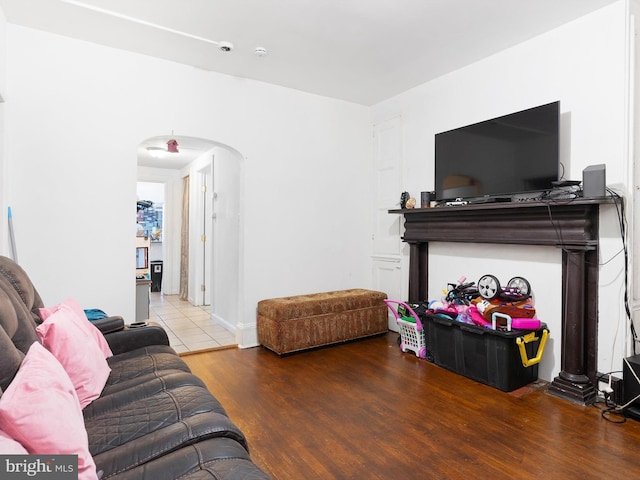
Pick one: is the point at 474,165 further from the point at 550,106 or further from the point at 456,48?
the point at 456,48

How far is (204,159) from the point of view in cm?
593

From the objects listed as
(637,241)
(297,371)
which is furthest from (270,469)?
(637,241)

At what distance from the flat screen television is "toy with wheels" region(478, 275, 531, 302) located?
717 millimetres

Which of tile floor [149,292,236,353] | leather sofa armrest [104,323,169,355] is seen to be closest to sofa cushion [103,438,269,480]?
leather sofa armrest [104,323,169,355]

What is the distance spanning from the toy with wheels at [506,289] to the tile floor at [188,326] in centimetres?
255

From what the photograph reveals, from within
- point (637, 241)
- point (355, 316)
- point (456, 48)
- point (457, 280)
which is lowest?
point (355, 316)

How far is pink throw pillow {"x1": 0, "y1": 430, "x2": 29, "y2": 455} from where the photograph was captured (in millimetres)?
866

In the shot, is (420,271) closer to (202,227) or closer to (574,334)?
(574,334)

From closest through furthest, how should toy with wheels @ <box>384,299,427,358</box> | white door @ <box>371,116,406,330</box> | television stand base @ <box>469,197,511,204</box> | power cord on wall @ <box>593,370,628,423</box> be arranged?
power cord on wall @ <box>593,370,628,423</box> → television stand base @ <box>469,197,511,204</box> → toy with wheels @ <box>384,299,427,358</box> → white door @ <box>371,116,406,330</box>

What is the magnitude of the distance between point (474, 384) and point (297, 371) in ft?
4.68

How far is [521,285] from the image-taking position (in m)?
3.09

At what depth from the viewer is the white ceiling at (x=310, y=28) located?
2.62 metres

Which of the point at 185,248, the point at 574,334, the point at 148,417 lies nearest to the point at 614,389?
the point at 574,334

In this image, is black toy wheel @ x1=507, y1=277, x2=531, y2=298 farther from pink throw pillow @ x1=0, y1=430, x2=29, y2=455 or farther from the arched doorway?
pink throw pillow @ x1=0, y1=430, x2=29, y2=455
